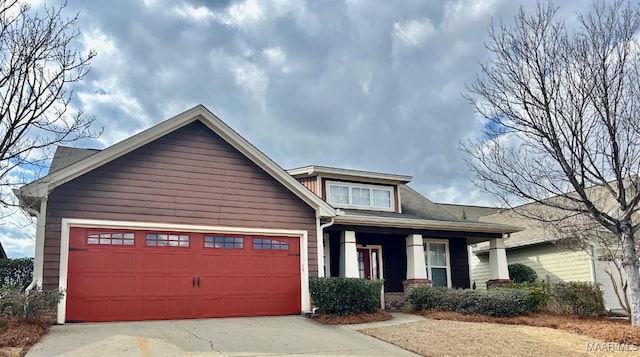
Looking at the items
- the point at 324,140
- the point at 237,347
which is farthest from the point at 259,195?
the point at 324,140

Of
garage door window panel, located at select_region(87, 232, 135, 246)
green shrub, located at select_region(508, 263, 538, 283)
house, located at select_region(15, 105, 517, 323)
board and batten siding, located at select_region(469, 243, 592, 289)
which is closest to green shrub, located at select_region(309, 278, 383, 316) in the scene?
house, located at select_region(15, 105, 517, 323)

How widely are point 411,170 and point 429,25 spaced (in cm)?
717

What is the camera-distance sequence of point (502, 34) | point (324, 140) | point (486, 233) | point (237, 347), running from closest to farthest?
point (237, 347) → point (502, 34) → point (486, 233) → point (324, 140)

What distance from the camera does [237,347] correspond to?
399 inches

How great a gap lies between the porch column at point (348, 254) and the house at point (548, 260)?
19.6 feet

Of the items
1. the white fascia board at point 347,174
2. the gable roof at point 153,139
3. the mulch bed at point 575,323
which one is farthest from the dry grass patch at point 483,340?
the white fascia board at point 347,174

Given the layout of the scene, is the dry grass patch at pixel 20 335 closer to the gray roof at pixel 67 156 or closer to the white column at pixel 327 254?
the gray roof at pixel 67 156

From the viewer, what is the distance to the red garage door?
40.4 ft

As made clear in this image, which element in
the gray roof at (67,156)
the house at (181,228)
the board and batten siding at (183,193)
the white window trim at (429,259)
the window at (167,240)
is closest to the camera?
the house at (181,228)

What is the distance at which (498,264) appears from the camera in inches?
735

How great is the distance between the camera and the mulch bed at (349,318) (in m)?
13.4

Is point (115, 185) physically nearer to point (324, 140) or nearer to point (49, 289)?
point (49, 289)

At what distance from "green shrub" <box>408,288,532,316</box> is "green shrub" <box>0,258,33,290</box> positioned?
11.4 metres

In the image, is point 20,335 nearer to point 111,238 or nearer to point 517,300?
point 111,238
